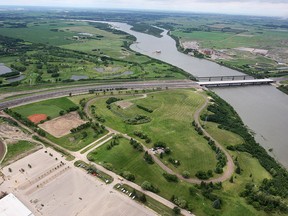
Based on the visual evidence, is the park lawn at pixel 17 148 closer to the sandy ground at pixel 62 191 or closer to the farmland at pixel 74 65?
the sandy ground at pixel 62 191

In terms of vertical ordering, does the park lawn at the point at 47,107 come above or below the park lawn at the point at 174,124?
above

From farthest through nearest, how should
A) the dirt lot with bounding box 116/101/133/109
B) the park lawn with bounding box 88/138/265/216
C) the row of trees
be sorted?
1. the dirt lot with bounding box 116/101/133/109
2. the row of trees
3. the park lawn with bounding box 88/138/265/216

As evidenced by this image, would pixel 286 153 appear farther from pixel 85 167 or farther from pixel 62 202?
pixel 62 202

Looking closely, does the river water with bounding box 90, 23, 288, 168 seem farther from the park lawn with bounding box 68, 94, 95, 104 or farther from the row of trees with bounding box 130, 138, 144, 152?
the park lawn with bounding box 68, 94, 95, 104

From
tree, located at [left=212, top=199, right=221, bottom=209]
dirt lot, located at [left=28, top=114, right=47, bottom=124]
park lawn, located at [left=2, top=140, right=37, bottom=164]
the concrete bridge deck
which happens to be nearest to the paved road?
the concrete bridge deck

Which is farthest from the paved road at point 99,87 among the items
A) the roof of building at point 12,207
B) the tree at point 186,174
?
the tree at point 186,174

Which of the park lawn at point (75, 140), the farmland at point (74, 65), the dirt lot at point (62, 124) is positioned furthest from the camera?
the farmland at point (74, 65)

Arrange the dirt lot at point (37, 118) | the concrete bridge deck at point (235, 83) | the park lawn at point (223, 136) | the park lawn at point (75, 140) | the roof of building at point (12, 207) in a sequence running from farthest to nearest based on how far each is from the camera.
Result: the concrete bridge deck at point (235, 83), the dirt lot at point (37, 118), the park lawn at point (223, 136), the park lawn at point (75, 140), the roof of building at point (12, 207)
